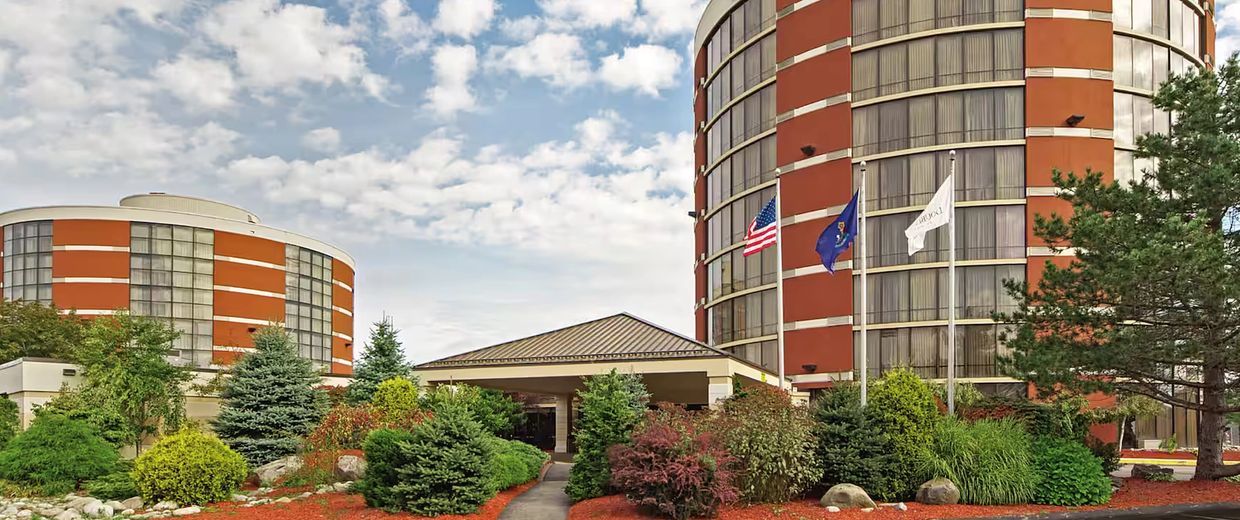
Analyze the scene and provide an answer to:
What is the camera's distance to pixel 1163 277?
21156mm

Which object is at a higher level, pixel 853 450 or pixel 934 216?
pixel 934 216

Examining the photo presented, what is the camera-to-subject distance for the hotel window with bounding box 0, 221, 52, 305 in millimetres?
65250

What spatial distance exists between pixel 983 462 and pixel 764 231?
848 centimetres

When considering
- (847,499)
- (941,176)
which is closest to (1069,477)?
(847,499)

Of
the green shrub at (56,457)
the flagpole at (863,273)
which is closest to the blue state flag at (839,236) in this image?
the flagpole at (863,273)

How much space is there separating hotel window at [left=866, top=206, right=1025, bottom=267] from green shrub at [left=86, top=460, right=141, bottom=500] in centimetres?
3193

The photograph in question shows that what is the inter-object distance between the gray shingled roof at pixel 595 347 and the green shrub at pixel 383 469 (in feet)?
31.5

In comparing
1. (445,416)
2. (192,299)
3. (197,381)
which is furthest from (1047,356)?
(192,299)

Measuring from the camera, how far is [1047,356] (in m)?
23.3

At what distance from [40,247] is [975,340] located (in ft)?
206

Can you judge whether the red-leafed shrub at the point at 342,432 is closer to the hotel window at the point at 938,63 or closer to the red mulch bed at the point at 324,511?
the red mulch bed at the point at 324,511

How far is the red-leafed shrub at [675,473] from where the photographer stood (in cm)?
1795

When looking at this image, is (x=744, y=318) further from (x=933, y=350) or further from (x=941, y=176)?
(x=941, y=176)

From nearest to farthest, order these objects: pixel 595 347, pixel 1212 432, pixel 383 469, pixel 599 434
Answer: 1. pixel 383 469
2. pixel 599 434
3. pixel 1212 432
4. pixel 595 347
